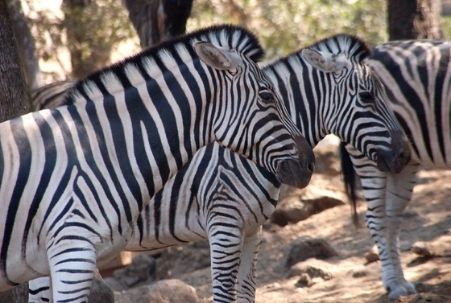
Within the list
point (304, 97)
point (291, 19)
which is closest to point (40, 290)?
point (304, 97)

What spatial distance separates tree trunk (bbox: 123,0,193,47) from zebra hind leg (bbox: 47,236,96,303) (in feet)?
16.3

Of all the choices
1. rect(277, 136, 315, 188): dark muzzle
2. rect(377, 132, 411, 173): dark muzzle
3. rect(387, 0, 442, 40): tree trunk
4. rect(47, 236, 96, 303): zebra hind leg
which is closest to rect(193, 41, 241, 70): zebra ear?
rect(277, 136, 315, 188): dark muzzle

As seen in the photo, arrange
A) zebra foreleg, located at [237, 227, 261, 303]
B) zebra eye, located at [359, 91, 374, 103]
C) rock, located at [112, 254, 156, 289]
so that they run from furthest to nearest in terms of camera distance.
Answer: rock, located at [112, 254, 156, 289]
zebra eye, located at [359, 91, 374, 103]
zebra foreleg, located at [237, 227, 261, 303]

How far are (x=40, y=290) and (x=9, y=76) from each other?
1.64m

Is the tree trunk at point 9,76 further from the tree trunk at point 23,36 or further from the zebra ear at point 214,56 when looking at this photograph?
the tree trunk at point 23,36

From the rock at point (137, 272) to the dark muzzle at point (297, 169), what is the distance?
447 centimetres

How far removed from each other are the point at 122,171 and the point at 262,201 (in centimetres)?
172

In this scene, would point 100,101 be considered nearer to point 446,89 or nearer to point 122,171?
point 122,171

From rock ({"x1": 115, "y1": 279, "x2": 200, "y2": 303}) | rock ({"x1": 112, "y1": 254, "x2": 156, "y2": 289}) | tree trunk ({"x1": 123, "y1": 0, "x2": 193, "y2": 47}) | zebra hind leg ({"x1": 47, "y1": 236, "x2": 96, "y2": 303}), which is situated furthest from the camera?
tree trunk ({"x1": 123, "y1": 0, "x2": 193, "y2": 47})

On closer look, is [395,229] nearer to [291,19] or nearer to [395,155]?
[395,155]

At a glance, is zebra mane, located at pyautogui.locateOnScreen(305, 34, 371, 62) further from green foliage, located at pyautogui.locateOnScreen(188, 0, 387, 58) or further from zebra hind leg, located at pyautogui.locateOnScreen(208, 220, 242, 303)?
green foliage, located at pyautogui.locateOnScreen(188, 0, 387, 58)

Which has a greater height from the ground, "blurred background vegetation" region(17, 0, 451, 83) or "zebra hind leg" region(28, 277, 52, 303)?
"blurred background vegetation" region(17, 0, 451, 83)

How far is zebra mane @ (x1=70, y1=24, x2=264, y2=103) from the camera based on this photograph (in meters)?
5.82

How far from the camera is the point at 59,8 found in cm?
1538
